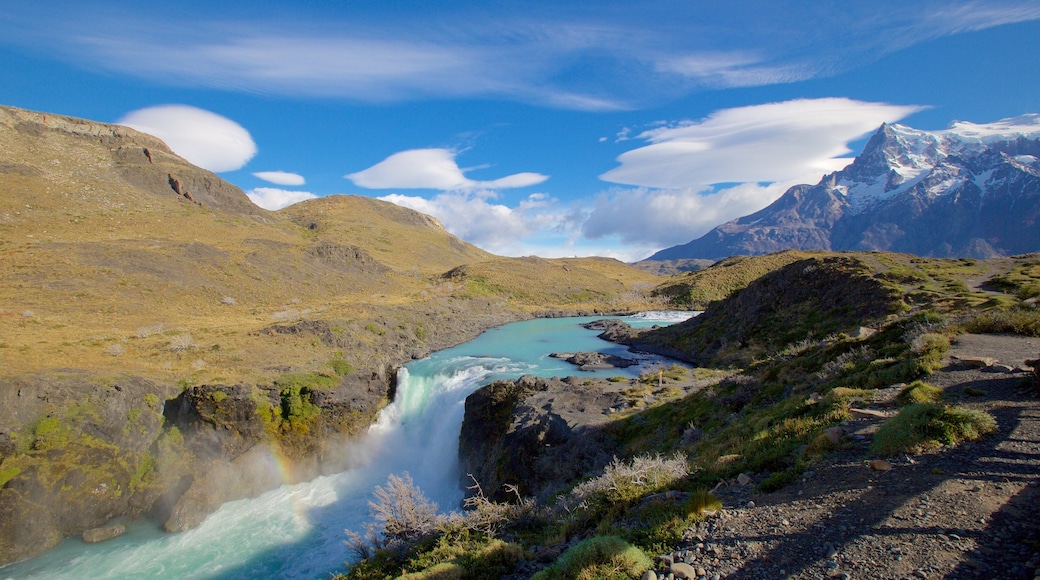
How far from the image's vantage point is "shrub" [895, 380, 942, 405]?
379 inches

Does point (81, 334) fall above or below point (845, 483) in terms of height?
above

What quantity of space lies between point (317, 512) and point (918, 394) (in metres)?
24.6

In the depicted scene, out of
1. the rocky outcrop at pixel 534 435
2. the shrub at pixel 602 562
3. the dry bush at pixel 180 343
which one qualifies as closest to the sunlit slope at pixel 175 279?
the dry bush at pixel 180 343

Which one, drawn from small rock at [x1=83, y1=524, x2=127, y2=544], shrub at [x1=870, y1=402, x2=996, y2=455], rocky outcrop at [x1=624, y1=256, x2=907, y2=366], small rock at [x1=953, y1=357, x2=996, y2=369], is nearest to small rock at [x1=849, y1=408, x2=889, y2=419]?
shrub at [x1=870, y1=402, x2=996, y2=455]

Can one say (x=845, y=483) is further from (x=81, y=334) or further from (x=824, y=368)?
(x=81, y=334)

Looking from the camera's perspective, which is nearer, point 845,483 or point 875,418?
point 845,483

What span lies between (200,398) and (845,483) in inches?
1121

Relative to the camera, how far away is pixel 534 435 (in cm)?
1975

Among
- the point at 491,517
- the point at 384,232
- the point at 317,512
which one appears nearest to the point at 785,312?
the point at 491,517

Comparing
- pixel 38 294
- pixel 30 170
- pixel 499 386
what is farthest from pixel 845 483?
pixel 30 170

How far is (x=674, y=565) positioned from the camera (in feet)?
20.0

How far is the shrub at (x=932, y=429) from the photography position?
298 inches

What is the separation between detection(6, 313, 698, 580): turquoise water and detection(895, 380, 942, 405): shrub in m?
19.1

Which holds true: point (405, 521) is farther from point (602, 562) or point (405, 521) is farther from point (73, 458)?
point (73, 458)
